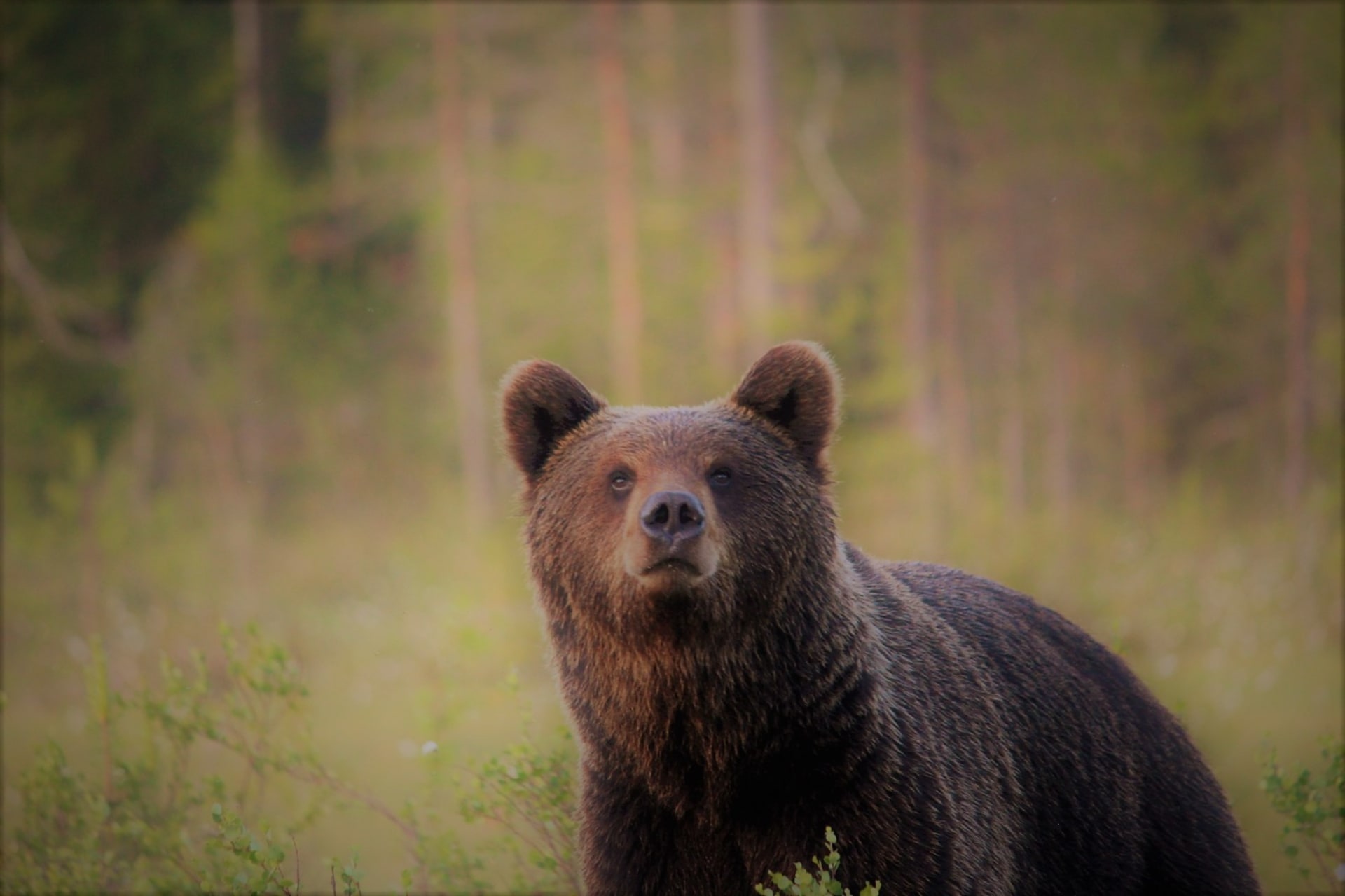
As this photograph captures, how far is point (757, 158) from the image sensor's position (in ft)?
57.9

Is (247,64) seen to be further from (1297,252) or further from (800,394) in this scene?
(800,394)

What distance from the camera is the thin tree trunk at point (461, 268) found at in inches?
838

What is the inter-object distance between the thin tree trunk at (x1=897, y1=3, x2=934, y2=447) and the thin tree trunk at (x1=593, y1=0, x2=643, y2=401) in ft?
15.3

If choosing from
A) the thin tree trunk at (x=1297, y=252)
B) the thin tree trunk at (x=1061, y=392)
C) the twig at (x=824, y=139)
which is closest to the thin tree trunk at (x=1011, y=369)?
the thin tree trunk at (x=1061, y=392)

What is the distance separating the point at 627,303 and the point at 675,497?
17.8 m

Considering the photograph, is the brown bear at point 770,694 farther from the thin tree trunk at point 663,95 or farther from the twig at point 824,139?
the twig at point 824,139

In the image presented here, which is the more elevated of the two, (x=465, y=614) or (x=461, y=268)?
(x=461, y=268)

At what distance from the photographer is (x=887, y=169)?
87.2ft

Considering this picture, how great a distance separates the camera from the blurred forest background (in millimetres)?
15219

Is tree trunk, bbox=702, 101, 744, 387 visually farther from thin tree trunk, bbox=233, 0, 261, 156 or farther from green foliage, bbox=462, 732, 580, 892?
green foliage, bbox=462, 732, 580, 892

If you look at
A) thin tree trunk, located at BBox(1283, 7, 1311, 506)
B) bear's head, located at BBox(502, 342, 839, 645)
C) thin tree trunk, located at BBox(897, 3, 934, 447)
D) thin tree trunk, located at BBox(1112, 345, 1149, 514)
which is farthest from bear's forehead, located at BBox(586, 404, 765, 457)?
thin tree trunk, located at BBox(1112, 345, 1149, 514)

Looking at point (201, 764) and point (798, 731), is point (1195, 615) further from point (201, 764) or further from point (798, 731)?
point (798, 731)

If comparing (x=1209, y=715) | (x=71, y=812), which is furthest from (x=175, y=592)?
(x=1209, y=715)

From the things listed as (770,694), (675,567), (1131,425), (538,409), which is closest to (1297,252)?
(1131,425)
